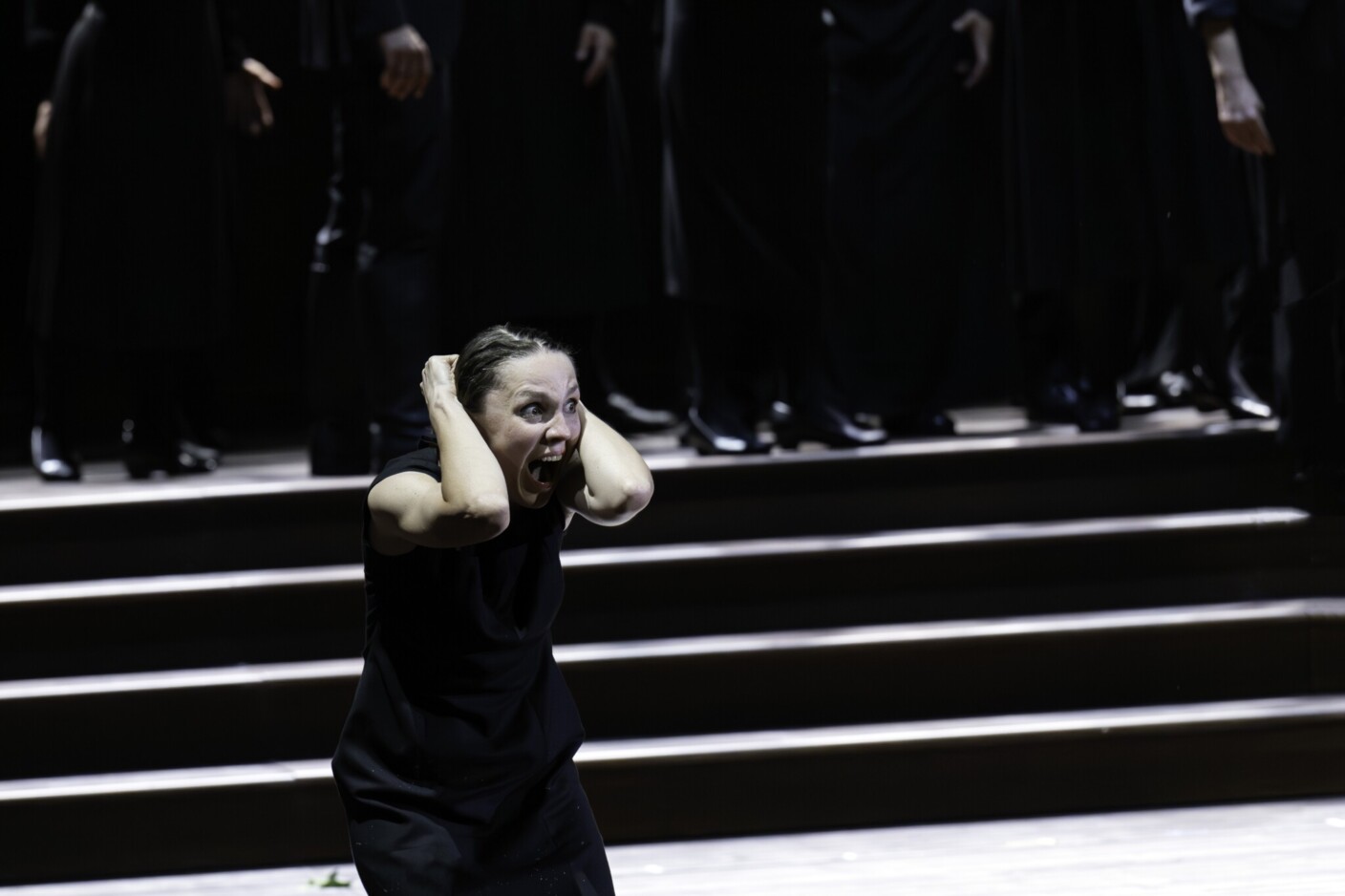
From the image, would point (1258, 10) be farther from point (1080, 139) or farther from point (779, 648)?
point (779, 648)

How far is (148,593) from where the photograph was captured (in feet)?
13.3

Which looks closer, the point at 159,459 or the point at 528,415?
the point at 528,415

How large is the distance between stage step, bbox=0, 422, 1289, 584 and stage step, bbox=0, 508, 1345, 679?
6 cm

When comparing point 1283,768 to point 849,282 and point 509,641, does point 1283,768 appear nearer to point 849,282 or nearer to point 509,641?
point 849,282

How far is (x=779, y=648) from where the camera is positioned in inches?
155

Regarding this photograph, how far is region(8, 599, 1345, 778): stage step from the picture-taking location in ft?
12.7

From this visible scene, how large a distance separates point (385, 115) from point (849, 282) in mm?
1444

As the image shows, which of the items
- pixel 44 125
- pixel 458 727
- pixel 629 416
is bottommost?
pixel 629 416

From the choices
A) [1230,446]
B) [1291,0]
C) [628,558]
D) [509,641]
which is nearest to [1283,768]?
[1230,446]

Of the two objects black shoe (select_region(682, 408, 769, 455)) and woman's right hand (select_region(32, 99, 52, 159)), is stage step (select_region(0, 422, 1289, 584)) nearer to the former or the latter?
black shoe (select_region(682, 408, 769, 455))

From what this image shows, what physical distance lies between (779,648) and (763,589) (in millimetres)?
229

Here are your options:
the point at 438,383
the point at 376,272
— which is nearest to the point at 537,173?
the point at 376,272

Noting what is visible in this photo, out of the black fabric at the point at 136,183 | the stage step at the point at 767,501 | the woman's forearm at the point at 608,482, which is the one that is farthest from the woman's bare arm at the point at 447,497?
the black fabric at the point at 136,183

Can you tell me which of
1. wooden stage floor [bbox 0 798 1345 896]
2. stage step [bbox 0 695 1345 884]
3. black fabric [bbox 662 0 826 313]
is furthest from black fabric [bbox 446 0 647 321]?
wooden stage floor [bbox 0 798 1345 896]
